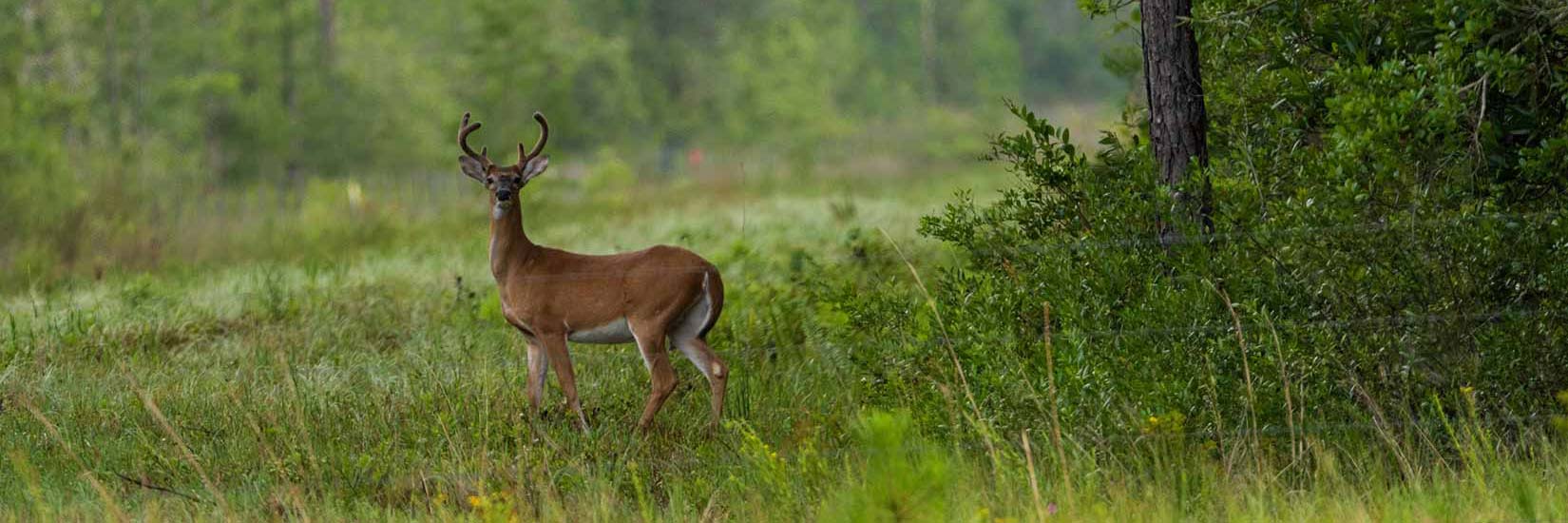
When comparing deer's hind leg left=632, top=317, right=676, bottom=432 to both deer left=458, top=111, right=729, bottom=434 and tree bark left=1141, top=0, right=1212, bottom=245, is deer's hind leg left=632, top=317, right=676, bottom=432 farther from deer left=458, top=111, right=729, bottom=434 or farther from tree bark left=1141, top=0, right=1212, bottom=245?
tree bark left=1141, top=0, right=1212, bottom=245

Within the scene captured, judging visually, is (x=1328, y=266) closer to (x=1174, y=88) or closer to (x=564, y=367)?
(x=1174, y=88)

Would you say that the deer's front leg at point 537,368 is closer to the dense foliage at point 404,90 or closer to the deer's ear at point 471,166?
the deer's ear at point 471,166

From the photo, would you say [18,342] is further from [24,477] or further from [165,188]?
[165,188]

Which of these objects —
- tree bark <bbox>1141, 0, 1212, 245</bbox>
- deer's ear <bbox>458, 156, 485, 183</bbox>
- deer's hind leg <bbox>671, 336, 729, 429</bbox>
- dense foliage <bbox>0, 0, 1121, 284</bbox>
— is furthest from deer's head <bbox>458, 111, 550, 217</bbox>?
dense foliage <bbox>0, 0, 1121, 284</bbox>

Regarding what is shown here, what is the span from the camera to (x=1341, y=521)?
5.27 meters

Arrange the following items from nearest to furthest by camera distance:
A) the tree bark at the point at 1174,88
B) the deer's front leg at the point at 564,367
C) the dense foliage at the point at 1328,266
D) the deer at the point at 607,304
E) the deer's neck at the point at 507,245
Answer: the dense foliage at the point at 1328,266
the tree bark at the point at 1174,88
the deer's front leg at the point at 564,367
the deer at the point at 607,304
the deer's neck at the point at 507,245

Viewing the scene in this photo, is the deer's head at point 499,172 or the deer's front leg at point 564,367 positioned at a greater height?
the deer's head at point 499,172

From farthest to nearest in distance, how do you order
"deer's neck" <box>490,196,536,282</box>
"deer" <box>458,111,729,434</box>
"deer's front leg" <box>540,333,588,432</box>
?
"deer's neck" <box>490,196,536,282</box> < "deer" <box>458,111,729,434</box> < "deer's front leg" <box>540,333,588,432</box>

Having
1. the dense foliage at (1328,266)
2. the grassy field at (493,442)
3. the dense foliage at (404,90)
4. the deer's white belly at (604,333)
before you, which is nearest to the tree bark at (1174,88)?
the dense foliage at (1328,266)

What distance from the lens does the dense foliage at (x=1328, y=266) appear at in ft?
19.9

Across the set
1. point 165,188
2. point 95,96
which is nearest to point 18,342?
point 165,188

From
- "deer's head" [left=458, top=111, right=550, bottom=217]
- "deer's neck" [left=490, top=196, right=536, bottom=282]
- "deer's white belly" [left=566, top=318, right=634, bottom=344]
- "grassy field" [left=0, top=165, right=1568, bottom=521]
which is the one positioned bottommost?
"grassy field" [left=0, top=165, right=1568, bottom=521]

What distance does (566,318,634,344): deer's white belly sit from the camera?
7781 millimetres

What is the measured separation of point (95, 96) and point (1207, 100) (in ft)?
72.5
